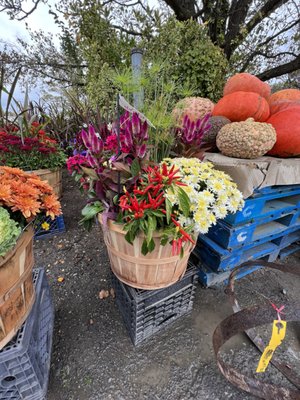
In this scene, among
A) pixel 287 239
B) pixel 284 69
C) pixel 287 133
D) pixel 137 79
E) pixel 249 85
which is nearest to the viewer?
pixel 137 79

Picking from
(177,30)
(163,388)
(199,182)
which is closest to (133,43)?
(177,30)

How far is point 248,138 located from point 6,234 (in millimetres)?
1206

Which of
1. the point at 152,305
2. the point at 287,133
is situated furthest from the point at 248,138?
the point at 152,305

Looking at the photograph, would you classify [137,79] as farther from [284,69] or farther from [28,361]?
[284,69]

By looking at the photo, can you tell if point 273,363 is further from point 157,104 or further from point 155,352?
point 157,104

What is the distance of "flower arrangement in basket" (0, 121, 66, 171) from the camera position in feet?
5.65

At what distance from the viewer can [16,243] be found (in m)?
0.72

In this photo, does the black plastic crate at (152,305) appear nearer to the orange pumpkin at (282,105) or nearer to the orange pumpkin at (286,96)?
the orange pumpkin at (282,105)

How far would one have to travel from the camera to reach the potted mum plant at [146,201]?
79 centimetres

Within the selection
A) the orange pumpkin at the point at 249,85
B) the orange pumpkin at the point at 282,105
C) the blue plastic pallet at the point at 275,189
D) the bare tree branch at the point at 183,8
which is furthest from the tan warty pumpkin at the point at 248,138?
the bare tree branch at the point at 183,8

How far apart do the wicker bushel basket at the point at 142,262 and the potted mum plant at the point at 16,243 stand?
283 mm

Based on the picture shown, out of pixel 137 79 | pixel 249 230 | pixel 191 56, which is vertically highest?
pixel 191 56

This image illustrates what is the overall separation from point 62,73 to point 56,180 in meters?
4.88

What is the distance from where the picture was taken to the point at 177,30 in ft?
7.13
